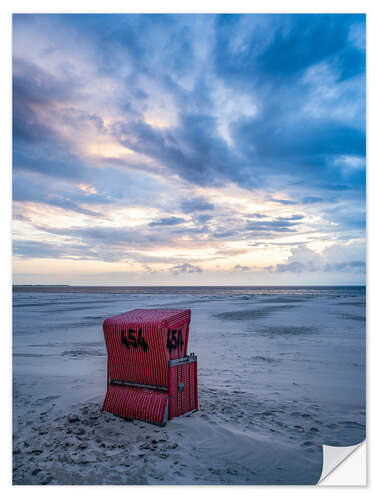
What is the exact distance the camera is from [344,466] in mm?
6453

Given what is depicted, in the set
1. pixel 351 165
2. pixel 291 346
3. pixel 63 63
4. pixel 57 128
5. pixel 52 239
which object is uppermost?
pixel 63 63

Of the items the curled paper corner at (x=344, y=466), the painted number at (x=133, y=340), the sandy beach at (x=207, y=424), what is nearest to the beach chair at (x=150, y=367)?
the painted number at (x=133, y=340)

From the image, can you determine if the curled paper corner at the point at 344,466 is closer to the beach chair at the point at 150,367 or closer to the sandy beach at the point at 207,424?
the sandy beach at the point at 207,424

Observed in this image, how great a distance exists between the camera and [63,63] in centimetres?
877

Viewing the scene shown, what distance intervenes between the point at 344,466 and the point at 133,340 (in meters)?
4.39

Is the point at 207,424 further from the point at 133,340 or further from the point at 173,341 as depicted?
the point at 133,340

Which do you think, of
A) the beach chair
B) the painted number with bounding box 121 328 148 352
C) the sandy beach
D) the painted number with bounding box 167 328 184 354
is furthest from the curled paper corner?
the painted number with bounding box 121 328 148 352

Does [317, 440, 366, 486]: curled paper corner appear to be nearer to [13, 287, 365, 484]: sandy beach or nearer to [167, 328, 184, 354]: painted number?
[13, 287, 365, 484]: sandy beach

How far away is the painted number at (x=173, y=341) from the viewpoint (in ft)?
23.7

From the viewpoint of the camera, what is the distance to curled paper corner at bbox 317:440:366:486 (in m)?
6.09

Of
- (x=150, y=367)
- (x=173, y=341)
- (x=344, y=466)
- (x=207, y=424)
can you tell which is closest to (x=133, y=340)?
(x=150, y=367)
